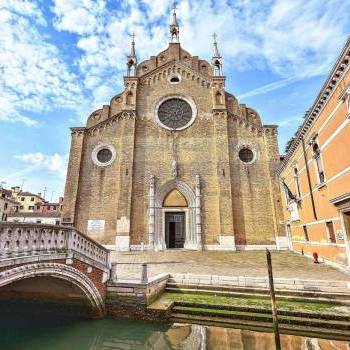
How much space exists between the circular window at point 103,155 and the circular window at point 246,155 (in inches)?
373

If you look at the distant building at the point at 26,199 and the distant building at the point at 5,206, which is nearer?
the distant building at the point at 5,206

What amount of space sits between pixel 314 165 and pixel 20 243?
1188 cm

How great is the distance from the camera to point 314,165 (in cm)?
1180

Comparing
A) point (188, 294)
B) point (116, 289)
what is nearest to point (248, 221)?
point (188, 294)

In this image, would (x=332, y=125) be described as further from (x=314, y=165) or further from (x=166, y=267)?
(x=166, y=267)

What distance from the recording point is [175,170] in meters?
18.2

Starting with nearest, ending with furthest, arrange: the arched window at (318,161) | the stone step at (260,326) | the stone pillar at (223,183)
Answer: the stone step at (260,326), the arched window at (318,161), the stone pillar at (223,183)

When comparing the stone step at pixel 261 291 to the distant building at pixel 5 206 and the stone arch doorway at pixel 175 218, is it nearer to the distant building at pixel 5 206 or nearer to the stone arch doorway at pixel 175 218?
the stone arch doorway at pixel 175 218

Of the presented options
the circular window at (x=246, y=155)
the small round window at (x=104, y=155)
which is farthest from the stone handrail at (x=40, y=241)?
the circular window at (x=246, y=155)

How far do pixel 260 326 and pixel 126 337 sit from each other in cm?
324

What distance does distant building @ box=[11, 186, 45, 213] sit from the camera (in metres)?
53.4

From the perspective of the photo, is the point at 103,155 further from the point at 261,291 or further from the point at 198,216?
the point at 261,291

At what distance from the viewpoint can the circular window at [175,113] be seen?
19.7m

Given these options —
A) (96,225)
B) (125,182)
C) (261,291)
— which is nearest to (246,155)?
(125,182)
